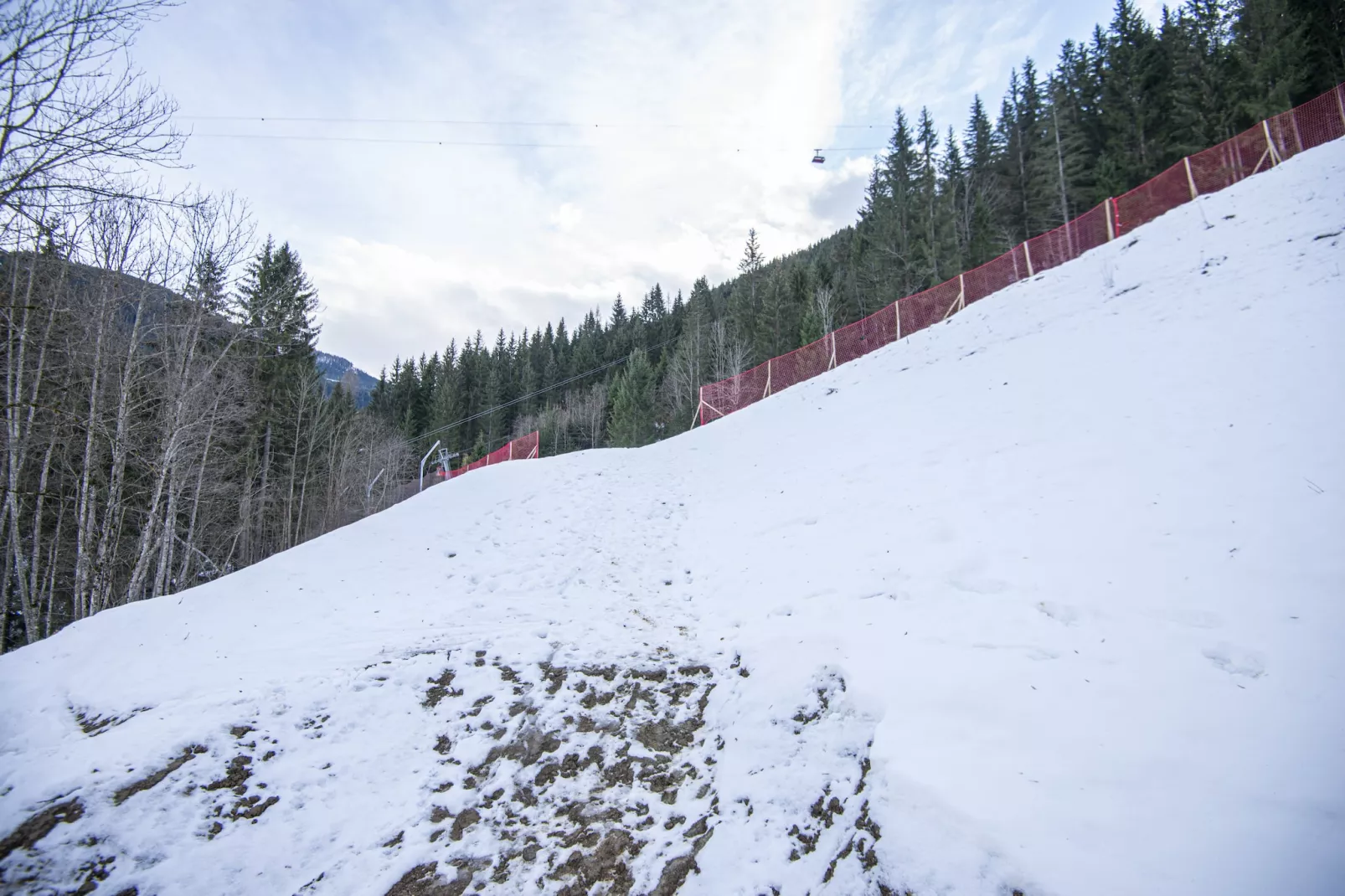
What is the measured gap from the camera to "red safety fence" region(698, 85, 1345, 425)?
42.0 feet

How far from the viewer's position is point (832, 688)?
4.18 m

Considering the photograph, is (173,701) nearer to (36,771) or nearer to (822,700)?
(36,771)

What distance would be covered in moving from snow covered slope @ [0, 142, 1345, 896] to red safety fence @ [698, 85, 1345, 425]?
6323 millimetres

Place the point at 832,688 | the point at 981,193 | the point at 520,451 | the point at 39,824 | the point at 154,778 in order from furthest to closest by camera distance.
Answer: the point at 981,193 → the point at 520,451 → the point at 832,688 → the point at 154,778 → the point at 39,824

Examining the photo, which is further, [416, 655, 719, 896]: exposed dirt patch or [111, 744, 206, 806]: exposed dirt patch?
[111, 744, 206, 806]: exposed dirt patch

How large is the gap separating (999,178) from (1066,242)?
29.5 meters

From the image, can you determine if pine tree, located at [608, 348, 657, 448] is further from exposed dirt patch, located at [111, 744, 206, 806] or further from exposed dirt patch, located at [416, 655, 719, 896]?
exposed dirt patch, located at [111, 744, 206, 806]

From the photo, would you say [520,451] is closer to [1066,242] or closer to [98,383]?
[98,383]

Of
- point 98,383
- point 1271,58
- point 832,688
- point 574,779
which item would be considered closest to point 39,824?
point 574,779

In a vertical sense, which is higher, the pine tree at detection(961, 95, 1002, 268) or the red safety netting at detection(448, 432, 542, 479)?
the pine tree at detection(961, 95, 1002, 268)

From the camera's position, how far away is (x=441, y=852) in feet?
10.8

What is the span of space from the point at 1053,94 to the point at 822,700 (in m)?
43.8

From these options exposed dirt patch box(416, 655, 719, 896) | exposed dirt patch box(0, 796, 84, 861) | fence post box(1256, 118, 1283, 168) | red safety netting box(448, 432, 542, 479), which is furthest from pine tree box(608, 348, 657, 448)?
exposed dirt patch box(0, 796, 84, 861)

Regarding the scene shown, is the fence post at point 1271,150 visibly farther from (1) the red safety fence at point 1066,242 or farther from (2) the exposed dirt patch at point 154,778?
(2) the exposed dirt patch at point 154,778
